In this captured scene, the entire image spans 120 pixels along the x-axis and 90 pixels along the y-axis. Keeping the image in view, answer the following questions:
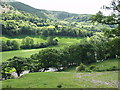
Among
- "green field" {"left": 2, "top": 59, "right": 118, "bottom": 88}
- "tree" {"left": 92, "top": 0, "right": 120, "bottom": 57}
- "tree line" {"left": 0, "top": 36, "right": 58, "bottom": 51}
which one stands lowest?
"tree line" {"left": 0, "top": 36, "right": 58, "bottom": 51}

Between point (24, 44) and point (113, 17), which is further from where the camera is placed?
point (24, 44)

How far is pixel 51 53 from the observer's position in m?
91.7

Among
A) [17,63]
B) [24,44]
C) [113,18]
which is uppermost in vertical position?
[113,18]

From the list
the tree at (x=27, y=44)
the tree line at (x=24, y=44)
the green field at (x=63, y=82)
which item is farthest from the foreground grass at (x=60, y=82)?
the tree at (x=27, y=44)

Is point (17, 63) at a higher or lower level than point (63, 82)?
lower

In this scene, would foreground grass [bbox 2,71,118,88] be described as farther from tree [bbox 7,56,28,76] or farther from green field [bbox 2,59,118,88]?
tree [bbox 7,56,28,76]

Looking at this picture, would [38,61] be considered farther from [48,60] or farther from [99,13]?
[99,13]

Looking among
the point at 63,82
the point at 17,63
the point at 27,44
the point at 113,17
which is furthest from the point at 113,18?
the point at 27,44

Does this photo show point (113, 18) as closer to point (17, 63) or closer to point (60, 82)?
point (60, 82)

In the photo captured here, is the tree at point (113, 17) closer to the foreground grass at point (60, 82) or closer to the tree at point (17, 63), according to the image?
the foreground grass at point (60, 82)

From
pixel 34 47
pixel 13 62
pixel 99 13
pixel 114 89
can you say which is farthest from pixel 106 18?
pixel 34 47

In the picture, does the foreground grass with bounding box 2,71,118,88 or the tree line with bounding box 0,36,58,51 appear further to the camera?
the tree line with bounding box 0,36,58,51

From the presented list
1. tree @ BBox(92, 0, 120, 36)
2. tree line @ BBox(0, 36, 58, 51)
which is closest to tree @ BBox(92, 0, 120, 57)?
tree @ BBox(92, 0, 120, 36)

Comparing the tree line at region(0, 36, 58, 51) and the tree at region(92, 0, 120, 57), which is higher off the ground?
the tree at region(92, 0, 120, 57)
